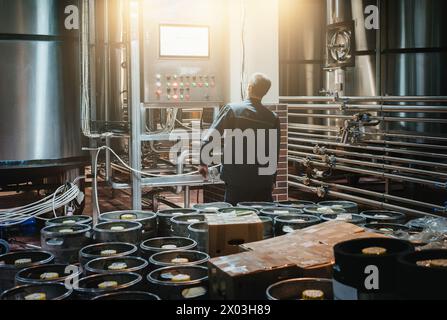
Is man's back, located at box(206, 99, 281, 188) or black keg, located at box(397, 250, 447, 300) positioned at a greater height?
man's back, located at box(206, 99, 281, 188)

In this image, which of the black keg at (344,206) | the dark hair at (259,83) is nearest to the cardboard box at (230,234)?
the black keg at (344,206)

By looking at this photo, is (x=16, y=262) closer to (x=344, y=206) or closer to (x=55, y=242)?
(x=55, y=242)

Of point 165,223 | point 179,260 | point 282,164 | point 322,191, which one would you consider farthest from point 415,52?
point 179,260

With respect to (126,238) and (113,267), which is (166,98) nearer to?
(126,238)

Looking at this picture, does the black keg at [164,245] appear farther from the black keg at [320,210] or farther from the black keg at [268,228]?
the black keg at [320,210]

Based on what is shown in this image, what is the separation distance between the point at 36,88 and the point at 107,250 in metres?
3.57

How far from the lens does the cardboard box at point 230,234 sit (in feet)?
9.51

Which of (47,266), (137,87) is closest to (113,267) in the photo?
(47,266)

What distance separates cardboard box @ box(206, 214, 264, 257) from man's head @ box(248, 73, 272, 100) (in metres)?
1.99

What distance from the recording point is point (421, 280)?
6.15 feet

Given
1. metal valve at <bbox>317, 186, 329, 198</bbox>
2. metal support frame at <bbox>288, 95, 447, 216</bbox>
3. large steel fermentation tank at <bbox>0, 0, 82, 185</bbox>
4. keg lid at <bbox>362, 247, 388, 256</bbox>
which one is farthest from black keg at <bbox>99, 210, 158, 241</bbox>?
metal valve at <bbox>317, 186, 329, 198</bbox>

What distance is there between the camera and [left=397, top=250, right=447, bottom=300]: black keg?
184cm

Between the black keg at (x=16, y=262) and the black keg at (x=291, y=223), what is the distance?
47.7 inches

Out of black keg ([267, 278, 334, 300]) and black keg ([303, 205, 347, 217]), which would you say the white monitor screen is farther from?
black keg ([267, 278, 334, 300])
